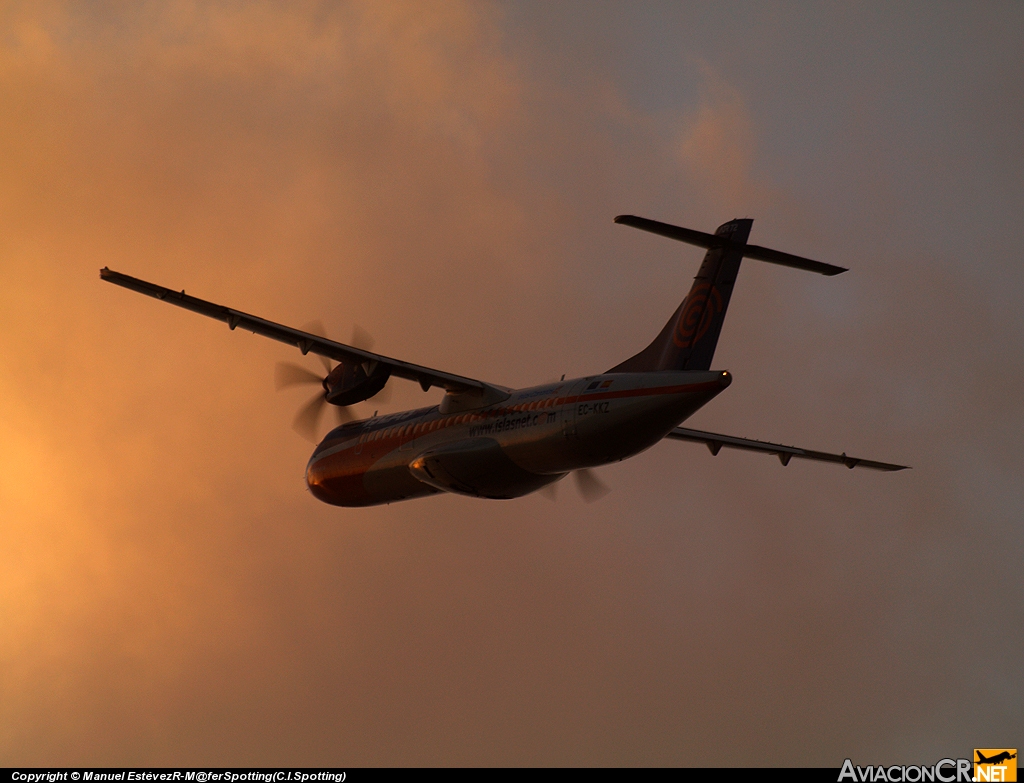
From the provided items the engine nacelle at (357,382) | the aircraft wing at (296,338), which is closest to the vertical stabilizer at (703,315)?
the aircraft wing at (296,338)

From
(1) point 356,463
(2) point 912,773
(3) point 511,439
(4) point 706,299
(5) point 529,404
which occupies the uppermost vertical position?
(1) point 356,463

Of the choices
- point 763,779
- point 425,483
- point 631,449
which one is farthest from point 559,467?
point 763,779

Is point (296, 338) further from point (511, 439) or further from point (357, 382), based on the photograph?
point (511, 439)

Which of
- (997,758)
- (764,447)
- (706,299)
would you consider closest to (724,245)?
(706,299)

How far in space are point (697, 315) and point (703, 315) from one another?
15 centimetres

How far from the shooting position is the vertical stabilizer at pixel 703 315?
2877cm

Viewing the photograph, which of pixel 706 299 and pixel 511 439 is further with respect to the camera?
pixel 511 439

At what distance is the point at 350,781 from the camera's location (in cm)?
3375

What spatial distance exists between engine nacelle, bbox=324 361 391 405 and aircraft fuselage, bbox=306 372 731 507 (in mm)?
1993

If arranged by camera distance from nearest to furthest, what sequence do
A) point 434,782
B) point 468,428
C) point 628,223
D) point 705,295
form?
1. point 628,223
2. point 705,295
3. point 468,428
4. point 434,782

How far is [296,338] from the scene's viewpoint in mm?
31266

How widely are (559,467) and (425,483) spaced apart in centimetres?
519

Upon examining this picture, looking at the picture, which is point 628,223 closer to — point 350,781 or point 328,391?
point 328,391

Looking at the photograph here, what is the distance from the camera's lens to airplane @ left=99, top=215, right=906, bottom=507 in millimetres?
27719
